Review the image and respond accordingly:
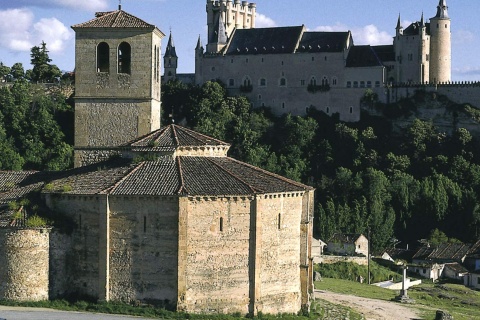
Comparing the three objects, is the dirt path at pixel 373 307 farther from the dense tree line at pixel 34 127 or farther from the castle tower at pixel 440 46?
the castle tower at pixel 440 46

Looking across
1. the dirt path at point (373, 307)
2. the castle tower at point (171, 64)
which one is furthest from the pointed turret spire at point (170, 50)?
the dirt path at point (373, 307)

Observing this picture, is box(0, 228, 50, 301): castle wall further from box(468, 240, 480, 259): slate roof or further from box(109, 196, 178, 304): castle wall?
box(468, 240, 480, 259): slate roof

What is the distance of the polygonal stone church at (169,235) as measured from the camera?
35.5 meters

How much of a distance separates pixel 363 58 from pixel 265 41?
9.73 m

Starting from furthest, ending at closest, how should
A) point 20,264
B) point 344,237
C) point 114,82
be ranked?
point 344,237
point 114,82
point 20,264

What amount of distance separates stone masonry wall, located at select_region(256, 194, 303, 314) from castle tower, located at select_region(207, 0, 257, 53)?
62.7 metres

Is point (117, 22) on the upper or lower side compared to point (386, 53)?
lower

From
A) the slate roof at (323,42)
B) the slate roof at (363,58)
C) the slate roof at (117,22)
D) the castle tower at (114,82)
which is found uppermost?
the slate roof at (323,42)

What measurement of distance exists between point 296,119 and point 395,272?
2962cm

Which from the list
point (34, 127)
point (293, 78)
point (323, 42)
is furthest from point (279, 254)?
point (323, 42)

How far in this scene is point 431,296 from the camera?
5525 centimetres

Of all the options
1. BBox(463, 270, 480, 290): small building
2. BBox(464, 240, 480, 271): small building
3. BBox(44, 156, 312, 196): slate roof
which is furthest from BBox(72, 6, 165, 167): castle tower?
BBox(464, 240, 480, 271): small building

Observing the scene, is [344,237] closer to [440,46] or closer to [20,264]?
[440,46]

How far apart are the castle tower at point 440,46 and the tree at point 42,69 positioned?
34471 mm
